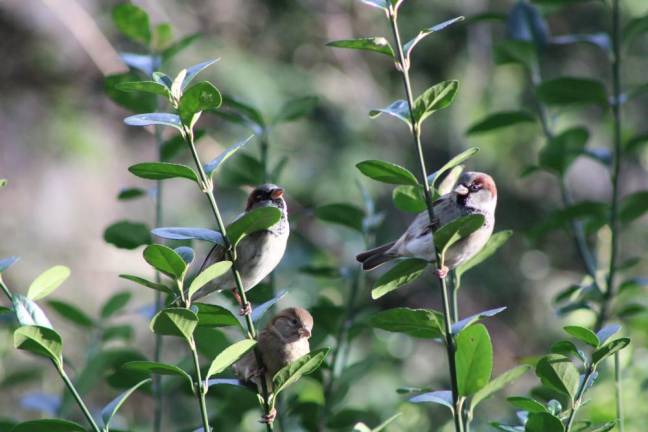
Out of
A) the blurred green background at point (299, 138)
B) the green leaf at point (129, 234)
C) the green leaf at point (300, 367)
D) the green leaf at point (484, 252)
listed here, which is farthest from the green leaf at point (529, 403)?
the blurred green background at point (299, 138)

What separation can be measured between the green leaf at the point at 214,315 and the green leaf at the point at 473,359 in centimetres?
31

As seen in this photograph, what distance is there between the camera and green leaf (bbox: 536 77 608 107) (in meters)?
2.05

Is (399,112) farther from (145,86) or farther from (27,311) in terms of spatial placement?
(27,311)

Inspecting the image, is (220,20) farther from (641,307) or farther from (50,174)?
(641,307)

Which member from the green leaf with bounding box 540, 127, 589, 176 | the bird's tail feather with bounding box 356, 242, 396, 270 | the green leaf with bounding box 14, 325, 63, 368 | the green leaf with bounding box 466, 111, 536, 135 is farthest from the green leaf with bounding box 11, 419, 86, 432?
the green leaf with bounding box 540, 127, 589, 176

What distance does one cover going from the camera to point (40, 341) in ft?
3.95

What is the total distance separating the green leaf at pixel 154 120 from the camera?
123 centimetres

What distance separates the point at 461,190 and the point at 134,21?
803mm

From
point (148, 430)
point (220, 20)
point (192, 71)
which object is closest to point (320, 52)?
point (220, 20)

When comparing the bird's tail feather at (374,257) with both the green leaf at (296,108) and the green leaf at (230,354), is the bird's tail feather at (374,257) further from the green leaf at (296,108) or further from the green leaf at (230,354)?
the green leaf at (230,354)

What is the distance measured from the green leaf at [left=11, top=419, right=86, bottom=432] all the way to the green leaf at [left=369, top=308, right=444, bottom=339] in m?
0.41

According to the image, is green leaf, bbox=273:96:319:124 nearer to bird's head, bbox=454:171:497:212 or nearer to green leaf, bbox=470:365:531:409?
bird's head, bbox=454:171:497:212

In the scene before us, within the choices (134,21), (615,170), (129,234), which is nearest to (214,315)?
(129,234)

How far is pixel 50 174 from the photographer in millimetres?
5738
